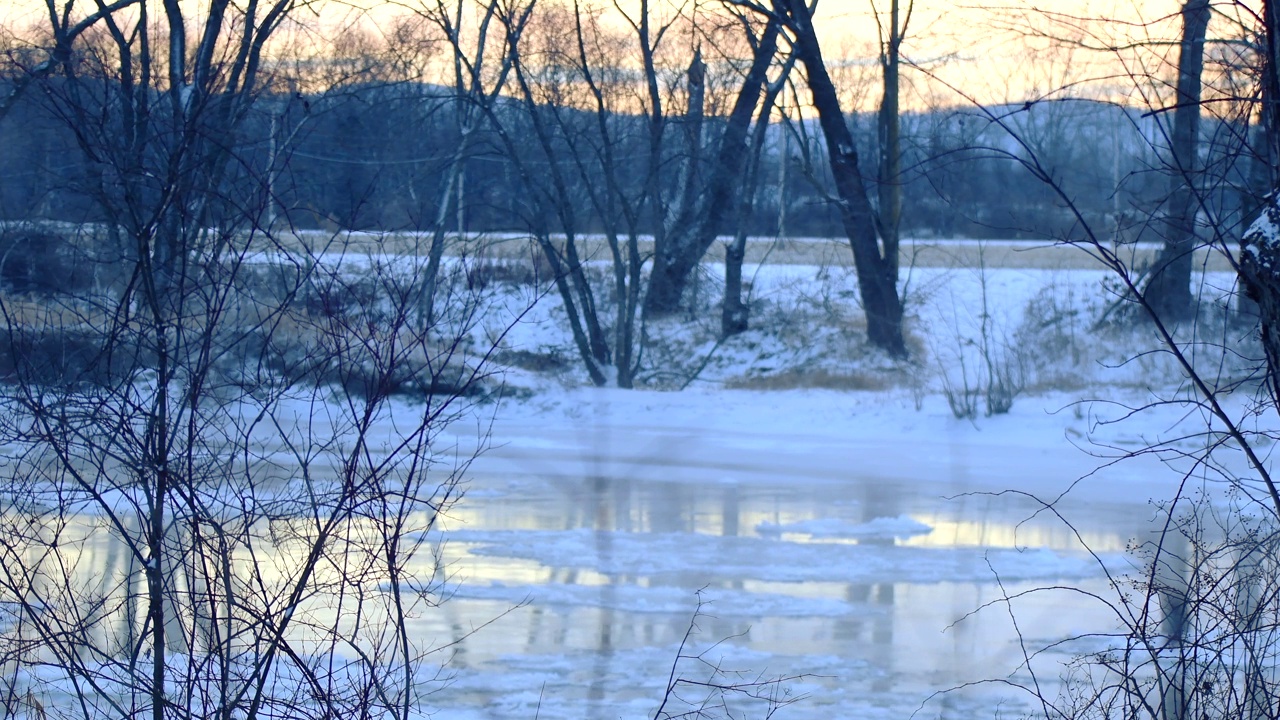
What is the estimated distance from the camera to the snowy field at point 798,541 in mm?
6047

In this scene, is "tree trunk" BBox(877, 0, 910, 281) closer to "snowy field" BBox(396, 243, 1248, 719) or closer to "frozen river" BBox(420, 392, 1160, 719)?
"snowy field" BBox(396, 243, 1248, 719)

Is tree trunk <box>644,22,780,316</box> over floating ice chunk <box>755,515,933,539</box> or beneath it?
over

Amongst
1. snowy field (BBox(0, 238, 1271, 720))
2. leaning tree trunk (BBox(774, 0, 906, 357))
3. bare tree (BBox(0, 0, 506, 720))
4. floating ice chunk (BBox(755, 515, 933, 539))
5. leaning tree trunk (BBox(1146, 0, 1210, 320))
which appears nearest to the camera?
leaning tree trunk (BBox(1146, 0, 1210, 320))

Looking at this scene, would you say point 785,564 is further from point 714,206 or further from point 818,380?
point 714,206

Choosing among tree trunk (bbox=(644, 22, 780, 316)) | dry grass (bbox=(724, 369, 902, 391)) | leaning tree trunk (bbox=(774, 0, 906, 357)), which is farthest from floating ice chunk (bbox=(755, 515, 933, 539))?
tree trunk (bbox=(644, 22, 780, 316))

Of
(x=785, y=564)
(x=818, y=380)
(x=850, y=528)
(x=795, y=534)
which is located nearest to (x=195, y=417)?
(x=785, y=564)

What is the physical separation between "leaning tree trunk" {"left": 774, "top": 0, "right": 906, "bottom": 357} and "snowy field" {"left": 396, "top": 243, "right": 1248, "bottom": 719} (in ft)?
5.30

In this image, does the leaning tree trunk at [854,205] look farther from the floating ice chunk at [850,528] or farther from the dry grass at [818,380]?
the floating ice chunk at [850,528]

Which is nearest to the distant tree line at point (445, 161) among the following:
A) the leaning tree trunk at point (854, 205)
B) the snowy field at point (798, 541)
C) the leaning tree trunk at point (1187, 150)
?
A: the leaning tree trunk at point (1187, 150)

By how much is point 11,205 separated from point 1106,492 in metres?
9.95

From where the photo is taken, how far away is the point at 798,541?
8.92 meters

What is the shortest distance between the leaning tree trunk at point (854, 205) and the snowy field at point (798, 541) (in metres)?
1.62

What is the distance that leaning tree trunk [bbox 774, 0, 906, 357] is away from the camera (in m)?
16.8

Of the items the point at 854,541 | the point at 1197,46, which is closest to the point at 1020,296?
the point at 854,541
